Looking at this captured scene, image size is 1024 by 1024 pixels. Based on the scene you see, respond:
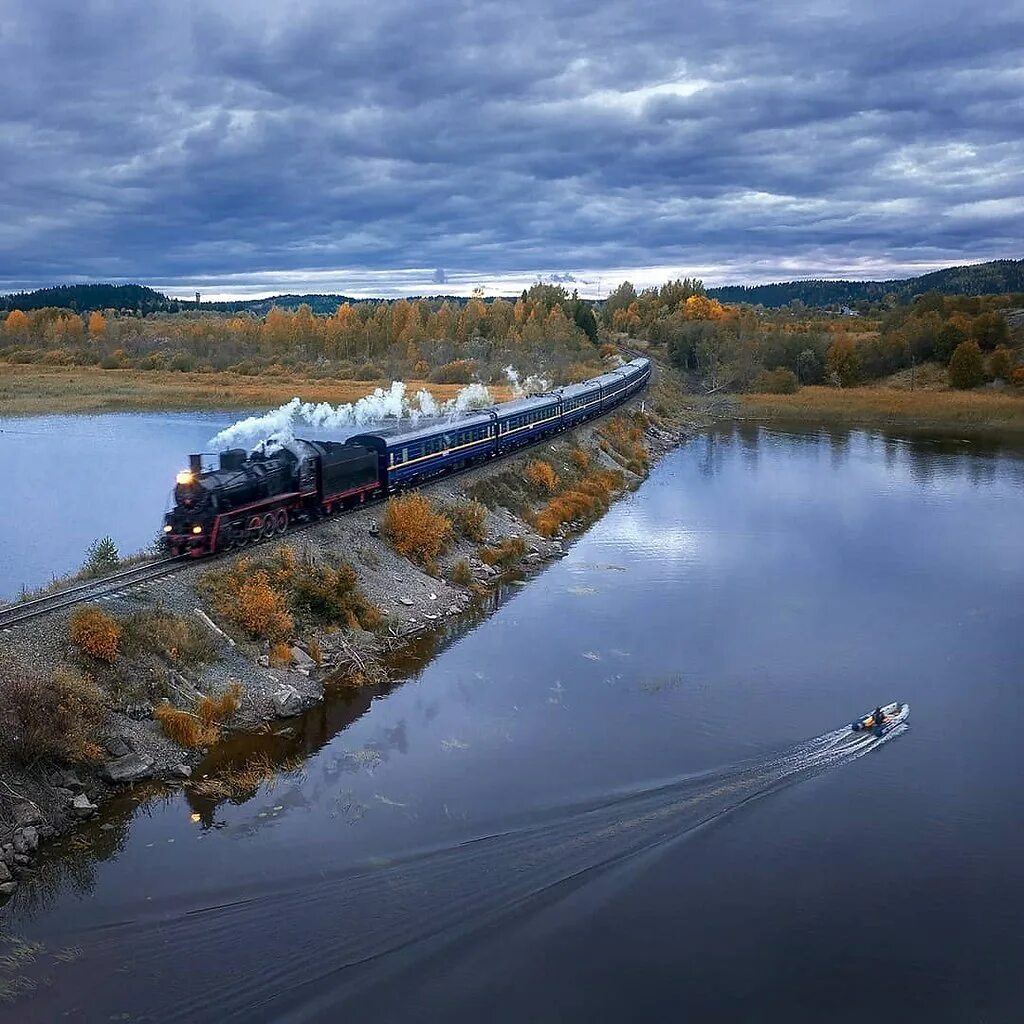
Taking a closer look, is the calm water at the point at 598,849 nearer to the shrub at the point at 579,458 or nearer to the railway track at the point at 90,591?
the railway track at the point at 90,591

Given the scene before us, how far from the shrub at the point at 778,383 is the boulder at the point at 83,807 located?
10180 centimetres

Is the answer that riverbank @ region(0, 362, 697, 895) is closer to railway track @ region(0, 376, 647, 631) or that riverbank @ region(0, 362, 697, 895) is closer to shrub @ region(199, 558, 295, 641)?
shrub @ region(199, 558, 295, 641)

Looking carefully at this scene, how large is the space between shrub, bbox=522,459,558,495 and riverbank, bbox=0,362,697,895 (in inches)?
258

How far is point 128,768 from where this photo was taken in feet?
69.3

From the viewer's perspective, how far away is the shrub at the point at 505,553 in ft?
131

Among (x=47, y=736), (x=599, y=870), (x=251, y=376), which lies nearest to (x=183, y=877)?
(x=47, y=736)

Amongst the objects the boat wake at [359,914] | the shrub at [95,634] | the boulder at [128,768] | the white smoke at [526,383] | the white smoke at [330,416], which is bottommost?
the boat wake at [359,914]

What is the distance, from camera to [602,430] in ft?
232

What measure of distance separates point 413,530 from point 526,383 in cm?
7369

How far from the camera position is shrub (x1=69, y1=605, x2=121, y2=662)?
22828mm

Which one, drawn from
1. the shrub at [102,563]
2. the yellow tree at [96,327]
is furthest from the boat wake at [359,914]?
the yellow tree at [96,327]

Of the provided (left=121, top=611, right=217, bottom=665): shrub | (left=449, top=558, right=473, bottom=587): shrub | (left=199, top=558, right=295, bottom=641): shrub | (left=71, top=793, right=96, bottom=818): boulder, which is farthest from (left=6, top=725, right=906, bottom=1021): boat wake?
(left=449, top=558, right=473, bottom=587): shrub

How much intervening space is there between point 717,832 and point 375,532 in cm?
2023

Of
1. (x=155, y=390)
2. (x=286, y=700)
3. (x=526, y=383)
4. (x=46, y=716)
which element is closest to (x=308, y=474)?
A: (x=286, y=700)
